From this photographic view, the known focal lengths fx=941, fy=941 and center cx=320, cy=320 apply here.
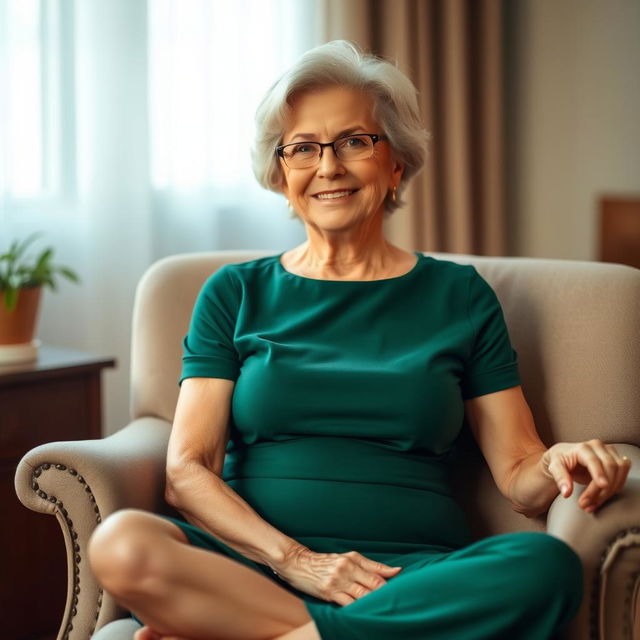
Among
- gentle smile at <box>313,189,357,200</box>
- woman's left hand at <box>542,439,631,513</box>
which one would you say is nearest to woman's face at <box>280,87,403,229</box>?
gentle smile at <box>313,189,357,200</box>

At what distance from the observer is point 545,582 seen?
1.20 meters

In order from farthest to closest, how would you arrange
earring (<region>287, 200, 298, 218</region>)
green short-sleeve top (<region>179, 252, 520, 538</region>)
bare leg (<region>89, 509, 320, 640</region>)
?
earring (<region>287, 200, 298, 218</region>), green short-sleeve top (<region>179, 252, 520, 538</region>), bare leg (<region>89, 509, 320, 640</region>)

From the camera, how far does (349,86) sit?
5.58ft

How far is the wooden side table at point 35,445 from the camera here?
2045 millimetres

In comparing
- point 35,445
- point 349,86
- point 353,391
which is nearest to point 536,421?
point 353,391

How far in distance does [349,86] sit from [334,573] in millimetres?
856

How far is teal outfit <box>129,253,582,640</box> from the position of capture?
4.99 ft

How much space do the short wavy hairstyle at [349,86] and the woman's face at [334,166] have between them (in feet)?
0.06

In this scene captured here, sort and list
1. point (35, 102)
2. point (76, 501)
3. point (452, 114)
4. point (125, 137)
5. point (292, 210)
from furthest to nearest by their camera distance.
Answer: point (452, 114) < point (125, 137) < point (35, 102) < point (292, 210) < point (76, 501)

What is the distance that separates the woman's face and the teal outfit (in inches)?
5.2

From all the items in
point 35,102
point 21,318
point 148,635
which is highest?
point 35,102

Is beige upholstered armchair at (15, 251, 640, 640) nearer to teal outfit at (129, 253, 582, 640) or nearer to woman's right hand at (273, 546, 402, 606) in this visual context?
teal outfit at (129, 253, 582, 640)

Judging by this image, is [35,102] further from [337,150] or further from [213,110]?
[337,150]

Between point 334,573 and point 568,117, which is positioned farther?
point 568,117
